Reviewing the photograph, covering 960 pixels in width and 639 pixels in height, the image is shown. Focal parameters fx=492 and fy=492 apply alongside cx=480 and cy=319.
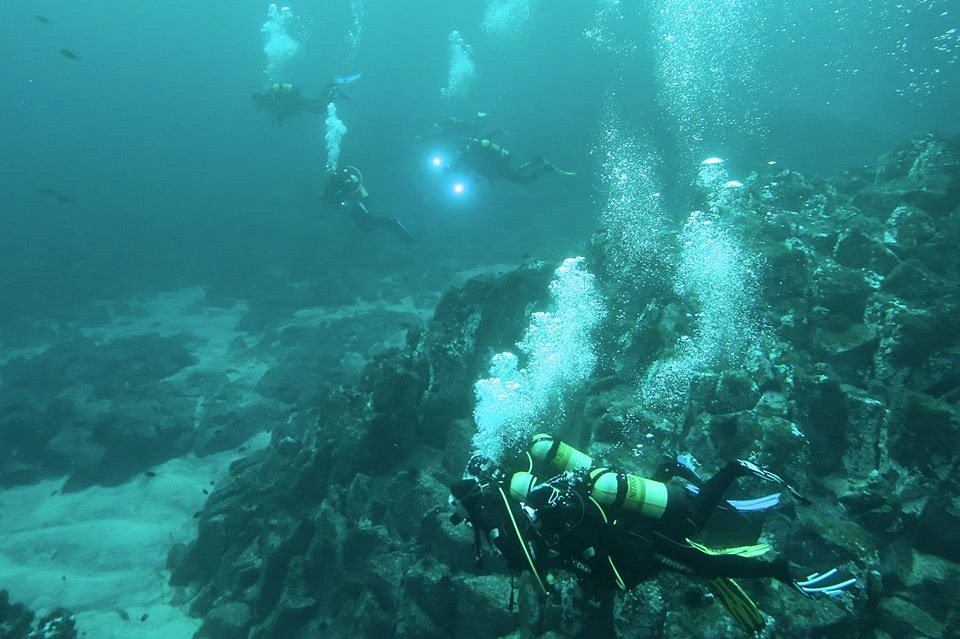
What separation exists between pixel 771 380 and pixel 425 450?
6204 mm

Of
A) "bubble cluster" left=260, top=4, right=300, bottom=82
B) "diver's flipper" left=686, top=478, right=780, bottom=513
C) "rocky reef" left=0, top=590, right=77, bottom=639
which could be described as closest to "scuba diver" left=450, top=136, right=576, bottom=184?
"diver's flipper" left=686, top=478, right=780, bottom=513

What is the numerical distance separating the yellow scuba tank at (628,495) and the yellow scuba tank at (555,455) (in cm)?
94

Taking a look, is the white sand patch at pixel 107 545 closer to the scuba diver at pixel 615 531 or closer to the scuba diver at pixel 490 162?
the scuba diver at pixel 615 531

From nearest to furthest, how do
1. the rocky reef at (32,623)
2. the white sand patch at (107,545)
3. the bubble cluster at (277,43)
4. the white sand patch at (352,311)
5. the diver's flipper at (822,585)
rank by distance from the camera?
the diver's flipper at (822,585)
the rocky reef at (32,623)
the white sand patch at (107,545)
the white sand patch at (352,311)
the bubble cluster at (277,43)

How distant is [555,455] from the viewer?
18.5ft

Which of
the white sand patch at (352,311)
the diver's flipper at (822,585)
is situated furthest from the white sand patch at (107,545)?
the diver's flipper at (822,585)

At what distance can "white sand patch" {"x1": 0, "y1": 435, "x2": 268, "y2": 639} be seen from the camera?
31.0ft

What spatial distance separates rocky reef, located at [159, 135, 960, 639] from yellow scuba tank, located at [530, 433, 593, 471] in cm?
126

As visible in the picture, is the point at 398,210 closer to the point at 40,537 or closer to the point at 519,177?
the point at 519,177

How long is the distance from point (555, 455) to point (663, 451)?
2554 millimetres

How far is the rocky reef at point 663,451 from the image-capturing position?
5.91 metres

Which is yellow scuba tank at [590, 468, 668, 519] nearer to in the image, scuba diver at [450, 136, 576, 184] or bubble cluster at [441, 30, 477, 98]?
scuba diver at [450, 136, 576, 184]

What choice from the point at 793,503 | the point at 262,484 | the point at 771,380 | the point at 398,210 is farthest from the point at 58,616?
the point at 398,210

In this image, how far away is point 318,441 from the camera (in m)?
9.56
